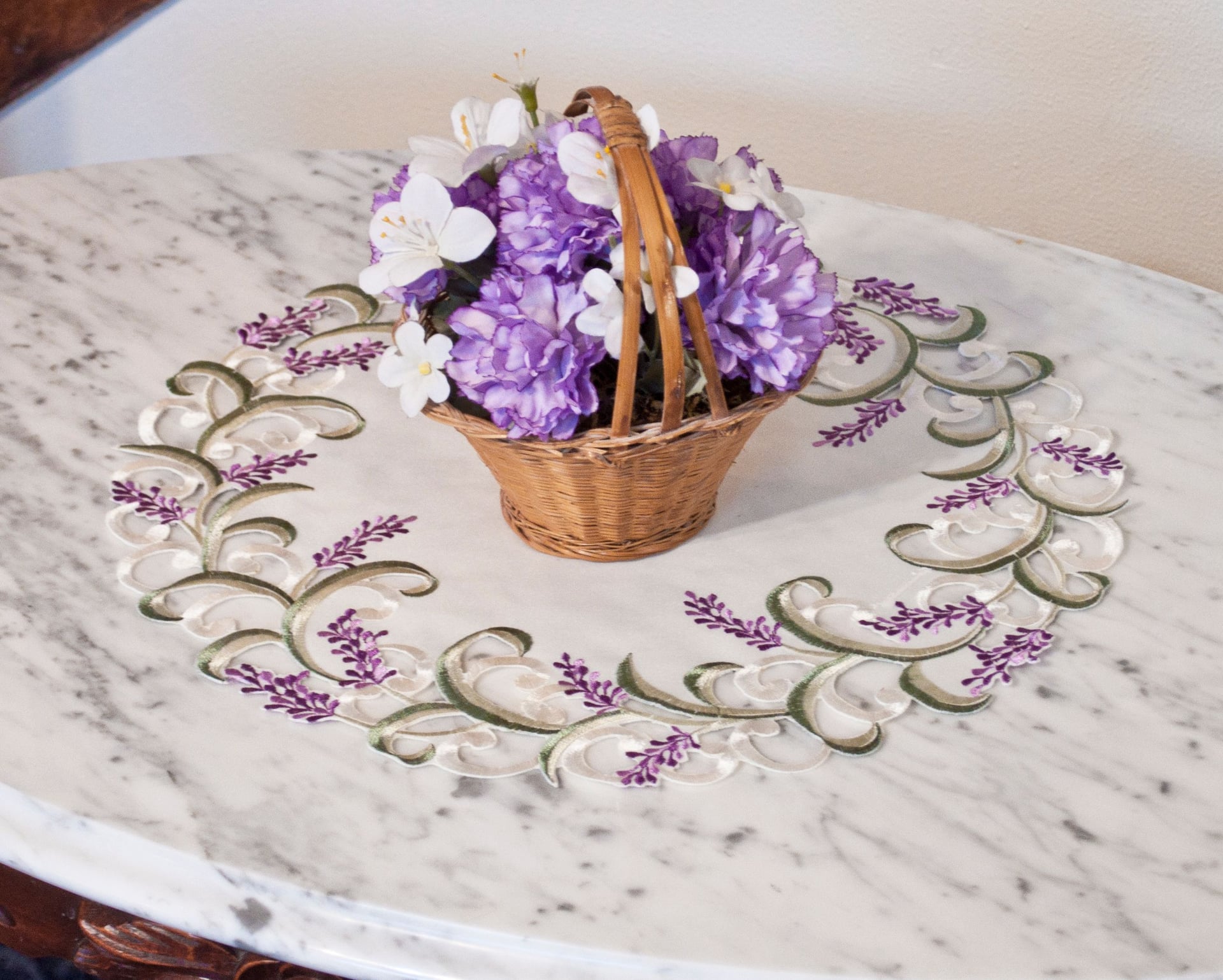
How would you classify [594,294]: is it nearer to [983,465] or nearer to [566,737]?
[566,737]

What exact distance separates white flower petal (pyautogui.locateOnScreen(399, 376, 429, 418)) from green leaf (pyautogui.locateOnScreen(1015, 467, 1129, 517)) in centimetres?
53

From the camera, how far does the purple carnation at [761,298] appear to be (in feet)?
2.79

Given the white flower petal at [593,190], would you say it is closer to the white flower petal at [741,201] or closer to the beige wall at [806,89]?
the white flower petal at [741,201]

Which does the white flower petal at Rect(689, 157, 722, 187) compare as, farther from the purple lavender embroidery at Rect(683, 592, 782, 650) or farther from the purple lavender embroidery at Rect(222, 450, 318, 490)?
the purple lavender embroidery at Rect(222, 450, 318, 490)

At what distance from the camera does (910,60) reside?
6.12ft

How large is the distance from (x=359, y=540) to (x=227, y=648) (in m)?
0.15

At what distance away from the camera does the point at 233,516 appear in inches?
40.4

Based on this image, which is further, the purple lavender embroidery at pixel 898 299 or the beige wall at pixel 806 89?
the beige wall at pixel 806 89

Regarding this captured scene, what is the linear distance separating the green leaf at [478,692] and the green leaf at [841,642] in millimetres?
193

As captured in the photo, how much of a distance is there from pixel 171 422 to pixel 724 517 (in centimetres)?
50

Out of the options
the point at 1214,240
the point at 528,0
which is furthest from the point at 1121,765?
the point at 528,0

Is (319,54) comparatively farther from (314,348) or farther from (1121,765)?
(1121,765)

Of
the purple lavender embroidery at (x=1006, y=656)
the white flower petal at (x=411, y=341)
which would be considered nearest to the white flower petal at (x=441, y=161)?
the white flower petal at (x=411, y=341)

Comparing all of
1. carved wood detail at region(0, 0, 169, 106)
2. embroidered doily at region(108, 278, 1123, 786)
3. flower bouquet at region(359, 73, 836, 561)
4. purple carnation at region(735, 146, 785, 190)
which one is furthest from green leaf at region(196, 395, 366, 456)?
carved wood detail at region(0, 0, 169, 106)
